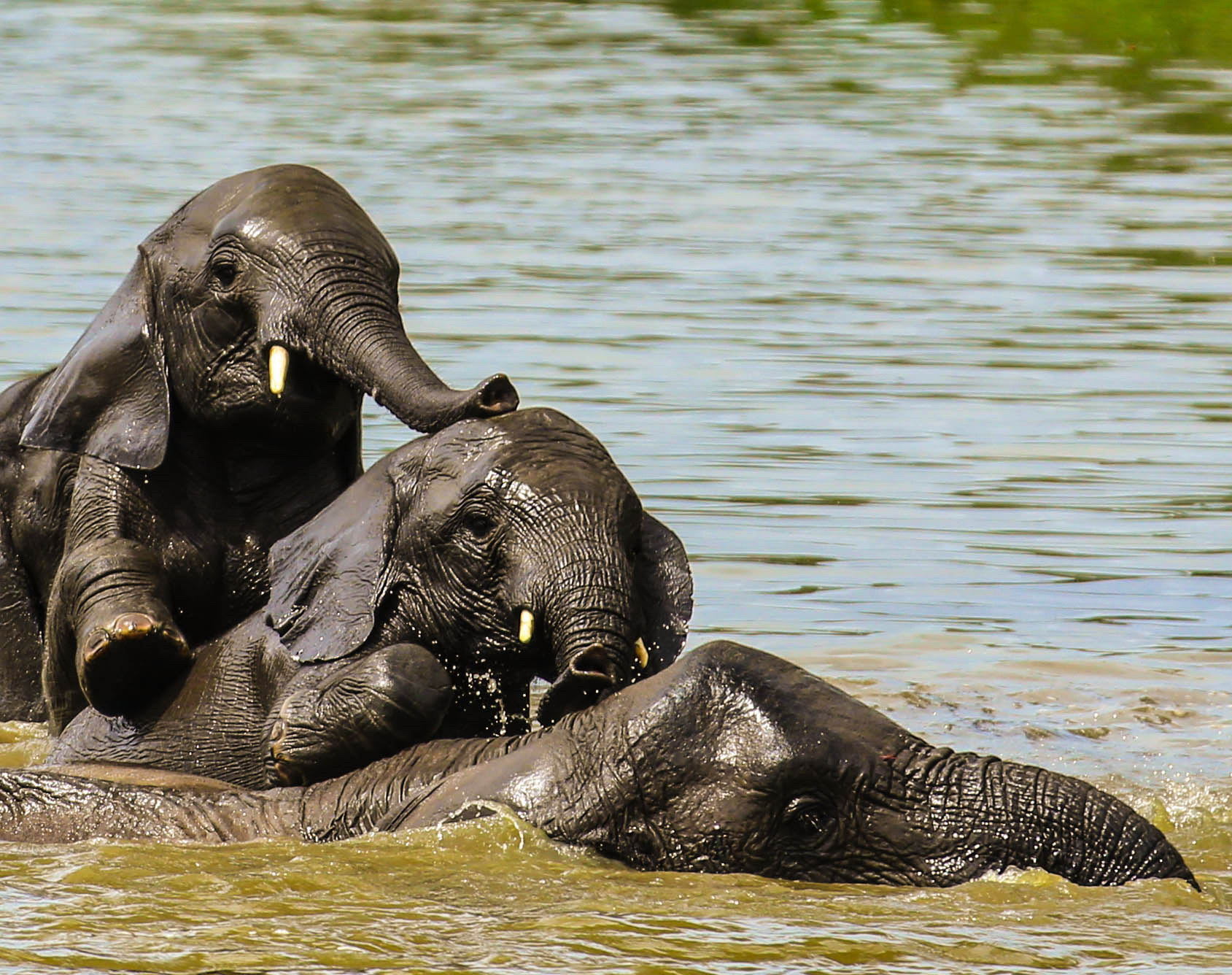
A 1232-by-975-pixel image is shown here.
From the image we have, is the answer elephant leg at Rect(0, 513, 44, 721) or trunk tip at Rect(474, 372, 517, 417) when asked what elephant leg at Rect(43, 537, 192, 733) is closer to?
elephant leg at Rect(0, 513, 44, 721)

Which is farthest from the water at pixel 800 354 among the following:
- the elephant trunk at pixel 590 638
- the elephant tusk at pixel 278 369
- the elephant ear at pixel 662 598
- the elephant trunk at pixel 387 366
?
the elephant tusk at pixel 278 369

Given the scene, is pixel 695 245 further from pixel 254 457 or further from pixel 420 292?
pixel 254 457

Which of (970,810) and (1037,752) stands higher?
(970,810)

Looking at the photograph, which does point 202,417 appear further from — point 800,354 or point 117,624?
point 800,354

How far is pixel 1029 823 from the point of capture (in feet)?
20.8

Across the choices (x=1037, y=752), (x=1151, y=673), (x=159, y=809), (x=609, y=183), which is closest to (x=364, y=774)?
→ (x=159, y=809)

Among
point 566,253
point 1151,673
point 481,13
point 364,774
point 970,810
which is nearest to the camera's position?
point 970,810

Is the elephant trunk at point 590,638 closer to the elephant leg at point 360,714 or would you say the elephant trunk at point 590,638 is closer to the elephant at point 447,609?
the elephant at point 447,609

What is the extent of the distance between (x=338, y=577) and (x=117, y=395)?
3.79 ft

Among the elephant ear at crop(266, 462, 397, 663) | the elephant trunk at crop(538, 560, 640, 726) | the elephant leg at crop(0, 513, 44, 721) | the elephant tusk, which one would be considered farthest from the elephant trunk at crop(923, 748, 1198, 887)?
the elephant leg at crop(0, 513, 44, 721)

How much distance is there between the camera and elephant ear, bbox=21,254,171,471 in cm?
828

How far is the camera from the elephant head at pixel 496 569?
721 cm

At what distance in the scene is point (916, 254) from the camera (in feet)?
67.8

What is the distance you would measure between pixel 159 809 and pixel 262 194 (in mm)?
1947
